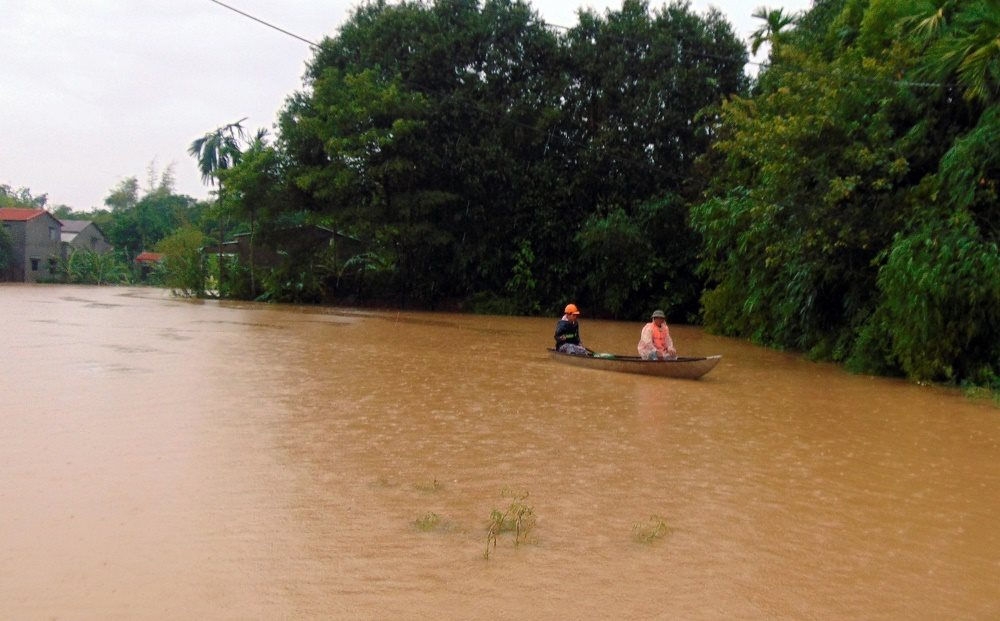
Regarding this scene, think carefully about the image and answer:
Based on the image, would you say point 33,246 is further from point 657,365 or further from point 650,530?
point 650,530

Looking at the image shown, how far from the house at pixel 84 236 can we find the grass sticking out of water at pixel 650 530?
213 feet

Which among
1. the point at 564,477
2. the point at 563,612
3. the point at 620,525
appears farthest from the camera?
the point at 564,477

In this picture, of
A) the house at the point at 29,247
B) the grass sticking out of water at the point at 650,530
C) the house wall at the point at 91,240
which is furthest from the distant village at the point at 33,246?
the grass sticking out of water at the point at 650,530

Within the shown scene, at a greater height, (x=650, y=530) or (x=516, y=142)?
(x=516, y=142)

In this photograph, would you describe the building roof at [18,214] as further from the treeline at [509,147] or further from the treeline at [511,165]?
the treeline at [509,147]

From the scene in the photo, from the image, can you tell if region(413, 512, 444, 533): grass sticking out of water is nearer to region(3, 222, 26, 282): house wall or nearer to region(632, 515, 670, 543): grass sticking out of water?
region(632, 515, 670, 543): grass sticking out of water

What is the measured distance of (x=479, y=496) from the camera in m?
6.73

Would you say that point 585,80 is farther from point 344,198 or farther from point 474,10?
point 344,198

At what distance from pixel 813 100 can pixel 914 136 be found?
229 cm

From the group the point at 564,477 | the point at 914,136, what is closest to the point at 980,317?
the point at 914,136

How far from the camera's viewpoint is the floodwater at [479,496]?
4852 mm

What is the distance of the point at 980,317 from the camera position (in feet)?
43.8

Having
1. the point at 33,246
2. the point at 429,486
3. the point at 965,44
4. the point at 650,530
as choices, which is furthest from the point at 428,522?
the point at 33,246

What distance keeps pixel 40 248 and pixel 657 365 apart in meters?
55.5
